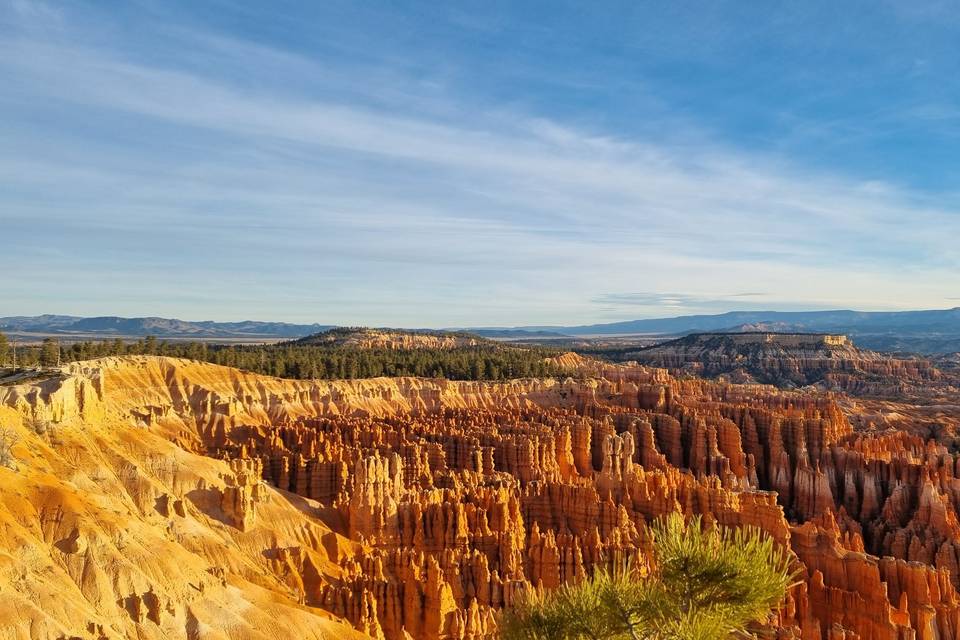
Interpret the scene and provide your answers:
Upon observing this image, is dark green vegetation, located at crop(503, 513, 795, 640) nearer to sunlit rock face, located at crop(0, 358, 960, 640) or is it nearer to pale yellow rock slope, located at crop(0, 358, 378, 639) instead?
sunlit rock face, located at crop(0, 358, 960, 640)

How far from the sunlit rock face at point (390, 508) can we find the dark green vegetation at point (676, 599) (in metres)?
4.94

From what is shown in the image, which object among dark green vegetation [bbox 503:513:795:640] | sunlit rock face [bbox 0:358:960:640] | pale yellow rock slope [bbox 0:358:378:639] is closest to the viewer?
dark green vegetation [bbox 503:513:795:640]

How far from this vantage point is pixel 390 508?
141 feet

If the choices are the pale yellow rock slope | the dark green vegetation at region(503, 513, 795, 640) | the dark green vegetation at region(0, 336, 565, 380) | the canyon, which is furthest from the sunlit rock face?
the canyon

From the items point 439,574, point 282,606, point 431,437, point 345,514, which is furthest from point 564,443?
point 282,606

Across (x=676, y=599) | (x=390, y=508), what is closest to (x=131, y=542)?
(x=390, y=508)

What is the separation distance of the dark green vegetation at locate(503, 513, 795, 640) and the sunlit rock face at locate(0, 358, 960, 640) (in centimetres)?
494

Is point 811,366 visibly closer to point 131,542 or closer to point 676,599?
point 131,542

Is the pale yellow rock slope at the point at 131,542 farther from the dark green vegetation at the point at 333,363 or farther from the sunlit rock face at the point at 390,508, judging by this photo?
the dark green vegetation at the point at 333,363

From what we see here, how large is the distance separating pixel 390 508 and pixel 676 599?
31667 mm

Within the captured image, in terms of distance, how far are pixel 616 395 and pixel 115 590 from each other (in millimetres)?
75118

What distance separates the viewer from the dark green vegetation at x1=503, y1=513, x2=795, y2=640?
12.4m

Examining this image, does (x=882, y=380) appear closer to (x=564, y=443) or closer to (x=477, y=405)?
(x=477, y=405)

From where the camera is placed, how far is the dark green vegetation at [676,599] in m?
12.4
